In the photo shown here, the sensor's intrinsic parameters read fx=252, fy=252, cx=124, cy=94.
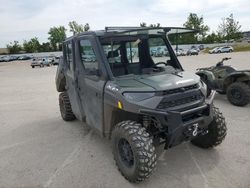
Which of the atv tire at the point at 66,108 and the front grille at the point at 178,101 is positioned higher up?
the front grille at the point at 178,101

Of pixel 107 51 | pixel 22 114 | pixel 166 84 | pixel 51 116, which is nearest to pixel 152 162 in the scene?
pixel 166 84

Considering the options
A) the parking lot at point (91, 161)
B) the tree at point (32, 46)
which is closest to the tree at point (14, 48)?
the tree at point (32, 46)

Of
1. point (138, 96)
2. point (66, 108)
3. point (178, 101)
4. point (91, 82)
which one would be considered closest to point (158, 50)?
point (91, 82)

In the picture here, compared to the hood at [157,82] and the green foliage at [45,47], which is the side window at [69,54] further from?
the green foliage at [45,47]

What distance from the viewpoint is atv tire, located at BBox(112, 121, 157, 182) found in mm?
3219

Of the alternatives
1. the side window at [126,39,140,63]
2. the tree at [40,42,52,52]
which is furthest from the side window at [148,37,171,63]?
the tree at [40,42,52,52]

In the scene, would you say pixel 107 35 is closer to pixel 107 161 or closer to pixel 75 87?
pixel 75 87

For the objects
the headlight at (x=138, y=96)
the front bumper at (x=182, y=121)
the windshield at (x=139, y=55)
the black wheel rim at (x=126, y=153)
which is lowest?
the black wheel rim at (x=126, y=153)

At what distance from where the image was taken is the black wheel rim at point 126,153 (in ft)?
11.7

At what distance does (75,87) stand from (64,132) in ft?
4.36

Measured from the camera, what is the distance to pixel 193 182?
3.42 metres

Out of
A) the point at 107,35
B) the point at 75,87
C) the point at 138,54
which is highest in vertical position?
the point at 107,35

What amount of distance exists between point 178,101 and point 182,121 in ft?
0.91

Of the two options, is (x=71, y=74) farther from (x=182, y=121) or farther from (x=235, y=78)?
(x=235, y=78)
